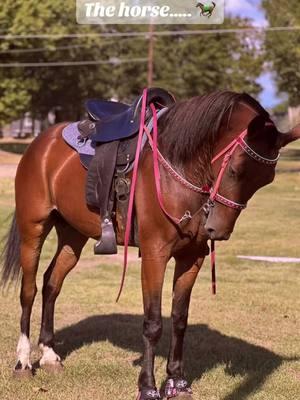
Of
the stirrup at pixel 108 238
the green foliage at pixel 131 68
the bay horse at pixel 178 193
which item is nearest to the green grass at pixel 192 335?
the bay horse at pixel 178 193

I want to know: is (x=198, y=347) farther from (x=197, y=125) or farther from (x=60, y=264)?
(x=197, y=125)

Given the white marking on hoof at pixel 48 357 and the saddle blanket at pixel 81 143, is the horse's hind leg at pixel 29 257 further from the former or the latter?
the saddle blanket at pixel 81 143

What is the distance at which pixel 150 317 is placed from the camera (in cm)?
420

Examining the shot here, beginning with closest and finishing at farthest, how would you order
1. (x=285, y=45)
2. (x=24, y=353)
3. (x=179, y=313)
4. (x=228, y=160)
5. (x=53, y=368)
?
(x=228, y=160) → (x=179, y=313) → (x=24, y=353) → (x=53, y=368) → (x=285, y=45)

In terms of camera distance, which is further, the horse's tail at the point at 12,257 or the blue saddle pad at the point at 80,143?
the horse's tail at the point at 12,257

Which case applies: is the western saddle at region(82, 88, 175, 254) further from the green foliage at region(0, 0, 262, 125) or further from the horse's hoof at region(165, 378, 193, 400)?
the green foliage at region(0, 0, 262, 125)

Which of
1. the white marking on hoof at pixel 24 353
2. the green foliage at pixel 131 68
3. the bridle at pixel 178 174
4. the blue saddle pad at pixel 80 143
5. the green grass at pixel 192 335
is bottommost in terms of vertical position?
the green foliage at pixel 131 68

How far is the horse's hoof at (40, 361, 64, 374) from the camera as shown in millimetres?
5094

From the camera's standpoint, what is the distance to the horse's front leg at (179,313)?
178 inches

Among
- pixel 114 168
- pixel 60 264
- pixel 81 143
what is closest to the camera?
pixel 114 168

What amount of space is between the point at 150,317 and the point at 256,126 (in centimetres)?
142

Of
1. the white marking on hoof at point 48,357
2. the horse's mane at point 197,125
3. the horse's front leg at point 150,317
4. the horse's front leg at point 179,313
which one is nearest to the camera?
the horse's mane at point 197,125

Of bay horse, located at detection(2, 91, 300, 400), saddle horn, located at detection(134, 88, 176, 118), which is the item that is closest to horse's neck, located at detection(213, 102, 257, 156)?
bay horse, located at detection(2, 91, 300, 400)

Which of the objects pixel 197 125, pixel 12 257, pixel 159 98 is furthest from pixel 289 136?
pixel 12 257
